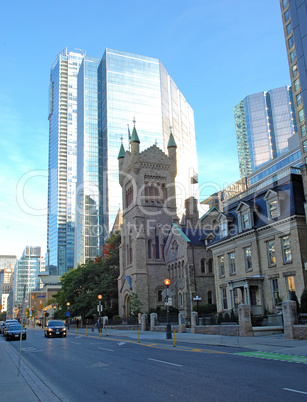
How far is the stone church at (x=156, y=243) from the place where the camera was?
48719 mm

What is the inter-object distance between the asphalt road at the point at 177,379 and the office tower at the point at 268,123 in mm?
148997

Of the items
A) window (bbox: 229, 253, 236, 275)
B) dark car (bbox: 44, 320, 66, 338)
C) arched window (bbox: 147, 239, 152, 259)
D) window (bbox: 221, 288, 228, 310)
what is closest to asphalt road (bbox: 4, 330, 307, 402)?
dark car (bbox: 44, 320, 66, 338)

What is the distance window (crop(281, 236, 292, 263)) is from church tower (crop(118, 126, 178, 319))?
2558 cm

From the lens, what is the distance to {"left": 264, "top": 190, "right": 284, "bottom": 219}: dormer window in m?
31.6

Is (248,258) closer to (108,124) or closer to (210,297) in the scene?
(210,297)

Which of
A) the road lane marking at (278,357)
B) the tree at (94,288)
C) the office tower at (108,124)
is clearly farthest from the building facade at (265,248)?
the office tower at (108,124)

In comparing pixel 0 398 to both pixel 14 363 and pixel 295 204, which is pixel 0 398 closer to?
pixel 14 363

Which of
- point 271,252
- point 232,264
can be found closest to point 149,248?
point 232,264

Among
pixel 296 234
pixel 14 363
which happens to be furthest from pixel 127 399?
pixel 296 234

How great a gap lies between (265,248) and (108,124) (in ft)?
366

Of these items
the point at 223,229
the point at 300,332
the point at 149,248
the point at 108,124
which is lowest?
the point at 300,332

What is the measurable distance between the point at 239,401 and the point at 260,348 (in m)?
10.9

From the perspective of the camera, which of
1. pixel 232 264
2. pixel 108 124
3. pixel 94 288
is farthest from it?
pixel 108 124

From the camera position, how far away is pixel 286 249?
3069 cm
